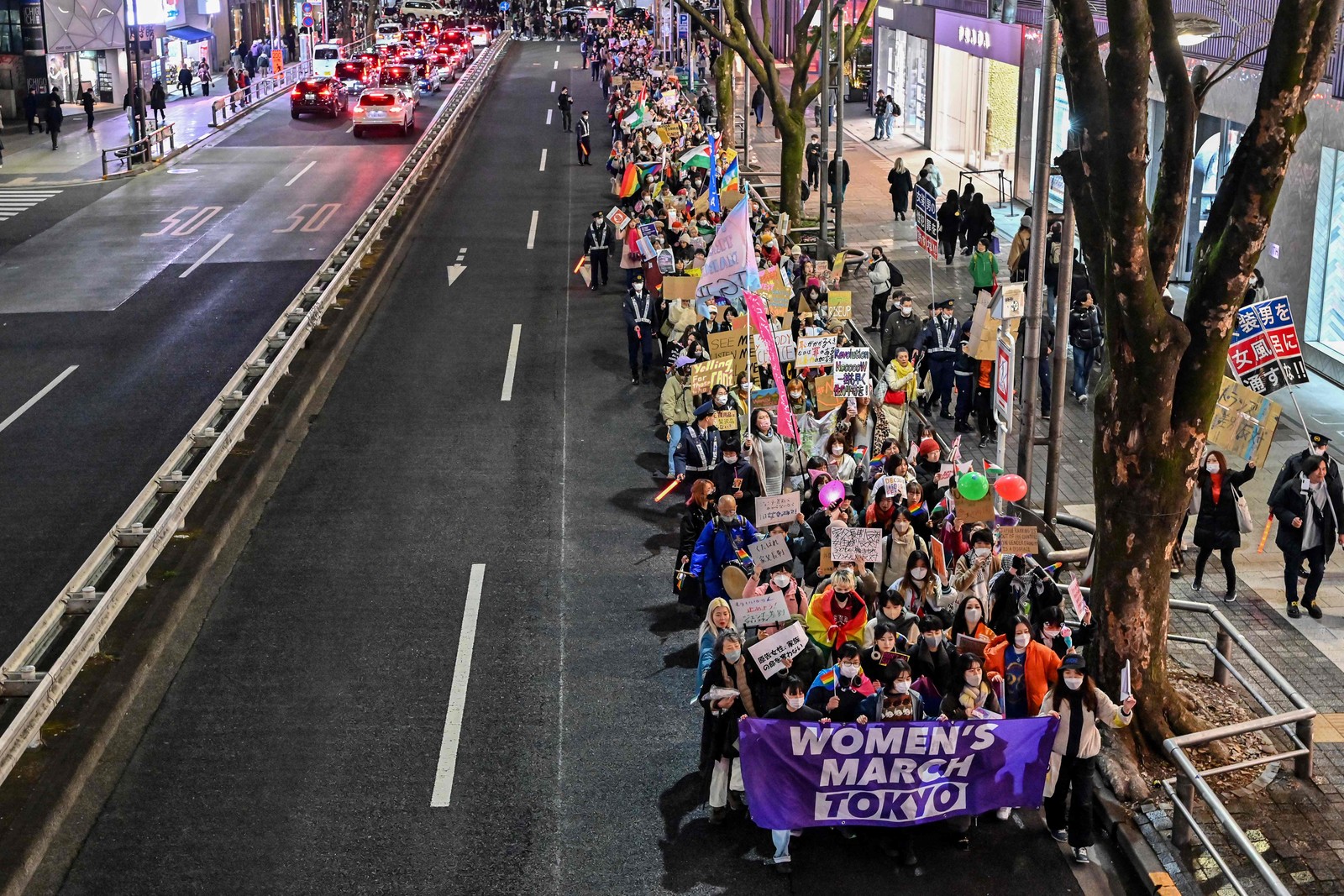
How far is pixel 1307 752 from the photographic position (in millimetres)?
10508

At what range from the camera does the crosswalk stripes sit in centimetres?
3650

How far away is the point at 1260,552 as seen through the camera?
15.1 meters

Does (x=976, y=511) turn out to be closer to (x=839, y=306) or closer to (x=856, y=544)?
(x=856, y=544)

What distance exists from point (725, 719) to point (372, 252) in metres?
21.1

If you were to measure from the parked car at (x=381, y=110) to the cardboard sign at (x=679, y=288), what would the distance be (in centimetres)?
2904

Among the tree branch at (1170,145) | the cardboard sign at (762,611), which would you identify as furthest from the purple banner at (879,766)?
the tree branch at (1170,145)

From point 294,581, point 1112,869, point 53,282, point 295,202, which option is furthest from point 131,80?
point 1112,869

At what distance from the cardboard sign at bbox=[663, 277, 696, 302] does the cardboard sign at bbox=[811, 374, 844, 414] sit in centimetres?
481

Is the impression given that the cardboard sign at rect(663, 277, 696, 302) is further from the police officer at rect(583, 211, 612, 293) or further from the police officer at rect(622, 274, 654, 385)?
the police officer at rect(583, 211, 612, 293)

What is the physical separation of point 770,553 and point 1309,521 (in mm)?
4846

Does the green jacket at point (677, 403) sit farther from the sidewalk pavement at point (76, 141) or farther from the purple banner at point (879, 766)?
the sidewalk pavement at point (76, 141)

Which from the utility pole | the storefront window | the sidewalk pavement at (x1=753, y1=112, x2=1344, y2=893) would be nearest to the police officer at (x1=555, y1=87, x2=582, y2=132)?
the sidewalk pavement at (x1=753, y1=112, x2=1344, y2=893)

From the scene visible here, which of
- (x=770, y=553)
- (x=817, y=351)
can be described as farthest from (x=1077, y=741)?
(x=817, y=351)

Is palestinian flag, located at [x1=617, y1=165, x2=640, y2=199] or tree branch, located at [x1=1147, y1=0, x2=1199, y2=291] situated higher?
tree branch, located at [x1=1147, y1=0, x2=1199, y2=291]
